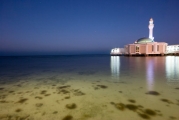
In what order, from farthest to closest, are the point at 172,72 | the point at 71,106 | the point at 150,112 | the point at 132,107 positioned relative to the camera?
1. the point at 172,72
2. the point at 71,106
3. the point at 132,107
4. the point at 150,112

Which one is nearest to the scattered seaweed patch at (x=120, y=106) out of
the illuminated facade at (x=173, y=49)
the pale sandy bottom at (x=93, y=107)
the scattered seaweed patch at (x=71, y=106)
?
the pale sandy bottom at (x=93, y=107)

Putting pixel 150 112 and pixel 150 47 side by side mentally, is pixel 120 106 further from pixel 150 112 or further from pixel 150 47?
pixel 150 47

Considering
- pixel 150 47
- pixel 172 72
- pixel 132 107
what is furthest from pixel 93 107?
pixel 150 47

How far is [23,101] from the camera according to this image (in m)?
6.35

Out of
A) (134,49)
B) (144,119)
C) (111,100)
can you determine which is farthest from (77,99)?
(134,49)

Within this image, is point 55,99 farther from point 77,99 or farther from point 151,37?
point 151,37

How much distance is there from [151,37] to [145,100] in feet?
221

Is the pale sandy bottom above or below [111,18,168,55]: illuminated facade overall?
below

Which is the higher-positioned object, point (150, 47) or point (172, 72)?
point (150, 47)

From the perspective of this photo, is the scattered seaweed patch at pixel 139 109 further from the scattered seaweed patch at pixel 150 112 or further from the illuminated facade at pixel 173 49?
the illuminated facade at pixel 173 49

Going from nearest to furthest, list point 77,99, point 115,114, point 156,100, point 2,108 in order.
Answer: point 115,114
point 2,108
point 156,100
point 77,99

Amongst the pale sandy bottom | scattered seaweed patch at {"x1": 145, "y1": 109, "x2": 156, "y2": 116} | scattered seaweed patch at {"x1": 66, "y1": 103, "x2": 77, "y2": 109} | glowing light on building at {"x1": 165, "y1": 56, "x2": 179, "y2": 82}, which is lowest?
scattered seaweed patch at {"x1": 66, "y1": 103, "x2": 77, "y2": 109}

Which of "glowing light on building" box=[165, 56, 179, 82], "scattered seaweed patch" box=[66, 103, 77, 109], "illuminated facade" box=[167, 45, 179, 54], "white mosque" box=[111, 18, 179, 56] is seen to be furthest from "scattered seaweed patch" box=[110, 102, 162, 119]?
"illuminated facade" box=[167, 45, 179, 54]

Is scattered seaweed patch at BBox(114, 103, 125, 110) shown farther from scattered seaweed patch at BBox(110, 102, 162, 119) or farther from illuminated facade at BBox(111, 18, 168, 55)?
illuminated facade at BBox(111, 18, 168, 55)
